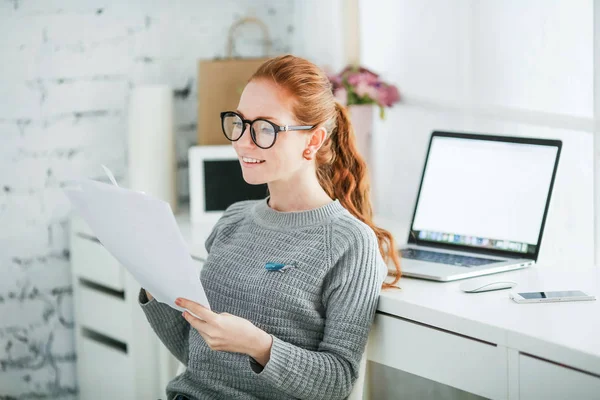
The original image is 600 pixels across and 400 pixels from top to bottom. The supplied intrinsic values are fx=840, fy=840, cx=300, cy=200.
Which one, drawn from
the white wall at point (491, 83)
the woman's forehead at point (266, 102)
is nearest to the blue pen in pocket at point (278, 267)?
the woman's forehead at point (266, 102)

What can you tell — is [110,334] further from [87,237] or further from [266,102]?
[266,102]

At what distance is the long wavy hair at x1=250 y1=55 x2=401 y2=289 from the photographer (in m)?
1.40

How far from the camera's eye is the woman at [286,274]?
4.28 feet

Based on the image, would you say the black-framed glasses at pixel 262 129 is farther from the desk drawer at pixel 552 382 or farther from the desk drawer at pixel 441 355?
the desk drawer at pixel 552 382

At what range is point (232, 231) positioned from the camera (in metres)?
1.55

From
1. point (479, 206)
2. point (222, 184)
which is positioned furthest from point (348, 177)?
point (222, 184)

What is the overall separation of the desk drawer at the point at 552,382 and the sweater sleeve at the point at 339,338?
10.5 inches

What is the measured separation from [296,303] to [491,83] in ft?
2.93

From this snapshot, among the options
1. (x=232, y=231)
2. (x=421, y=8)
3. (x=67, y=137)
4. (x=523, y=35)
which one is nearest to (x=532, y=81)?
(x=523, y=35)

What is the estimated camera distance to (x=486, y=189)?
67.5 inches

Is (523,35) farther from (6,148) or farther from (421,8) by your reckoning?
(6,148)

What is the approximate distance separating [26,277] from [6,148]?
37cm

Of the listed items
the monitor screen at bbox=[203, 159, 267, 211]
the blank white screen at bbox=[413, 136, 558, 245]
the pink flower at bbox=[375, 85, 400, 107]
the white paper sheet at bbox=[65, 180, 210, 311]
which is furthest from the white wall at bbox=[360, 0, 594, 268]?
the white paper sheet at bbox=[65, 180, 210, 311]

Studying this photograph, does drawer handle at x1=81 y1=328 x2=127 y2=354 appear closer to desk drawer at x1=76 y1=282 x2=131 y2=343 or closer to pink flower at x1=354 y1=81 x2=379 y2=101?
desk drawer at x1=76 y1=282 x2=131 y2=343
